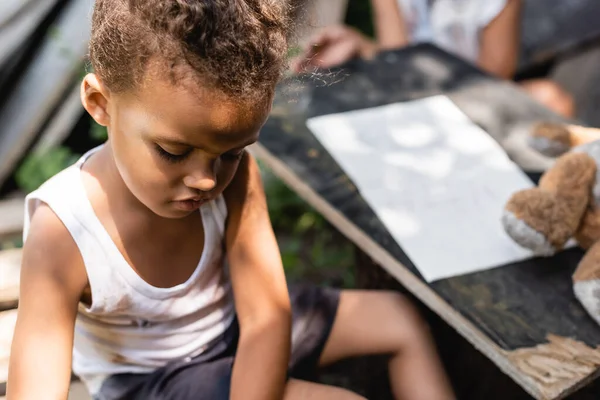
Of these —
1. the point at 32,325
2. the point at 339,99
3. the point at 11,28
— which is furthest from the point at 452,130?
the point at 11,28

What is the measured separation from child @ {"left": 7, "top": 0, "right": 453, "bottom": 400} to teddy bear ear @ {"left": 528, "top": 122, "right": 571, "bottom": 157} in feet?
1.58

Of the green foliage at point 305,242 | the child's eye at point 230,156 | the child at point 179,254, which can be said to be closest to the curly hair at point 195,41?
the child at point 179,254

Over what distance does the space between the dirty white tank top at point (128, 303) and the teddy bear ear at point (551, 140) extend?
2.44 ft

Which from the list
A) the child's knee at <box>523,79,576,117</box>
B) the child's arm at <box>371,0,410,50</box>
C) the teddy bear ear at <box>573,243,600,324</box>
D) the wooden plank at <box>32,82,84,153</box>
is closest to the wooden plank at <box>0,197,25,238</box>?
the wooden plank at <box>32,82,84,153</box>

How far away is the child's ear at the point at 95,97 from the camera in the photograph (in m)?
0.95

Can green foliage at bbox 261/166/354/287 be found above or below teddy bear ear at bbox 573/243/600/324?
below

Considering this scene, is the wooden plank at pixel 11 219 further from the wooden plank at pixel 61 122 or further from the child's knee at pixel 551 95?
the child's knee at pixel 551 95

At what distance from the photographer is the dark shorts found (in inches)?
46.2

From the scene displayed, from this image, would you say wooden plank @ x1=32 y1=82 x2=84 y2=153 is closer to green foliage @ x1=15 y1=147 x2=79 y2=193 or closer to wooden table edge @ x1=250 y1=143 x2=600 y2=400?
green foliage @ x1=15 y1=147 x2=79 y2=193

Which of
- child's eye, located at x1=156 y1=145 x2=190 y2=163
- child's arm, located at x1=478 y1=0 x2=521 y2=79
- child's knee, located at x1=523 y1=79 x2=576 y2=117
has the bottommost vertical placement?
child's knee, located at x1=523 y1=79 x2=576 y2=117

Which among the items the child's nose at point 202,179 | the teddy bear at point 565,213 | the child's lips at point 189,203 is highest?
the child's nose at point 202,179

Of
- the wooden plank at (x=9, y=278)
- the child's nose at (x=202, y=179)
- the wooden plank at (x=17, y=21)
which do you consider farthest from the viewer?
the wooden plank at (x=17, y=21)

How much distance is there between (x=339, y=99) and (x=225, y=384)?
32.0 inches

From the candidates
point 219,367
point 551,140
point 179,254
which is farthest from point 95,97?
point 551,140
